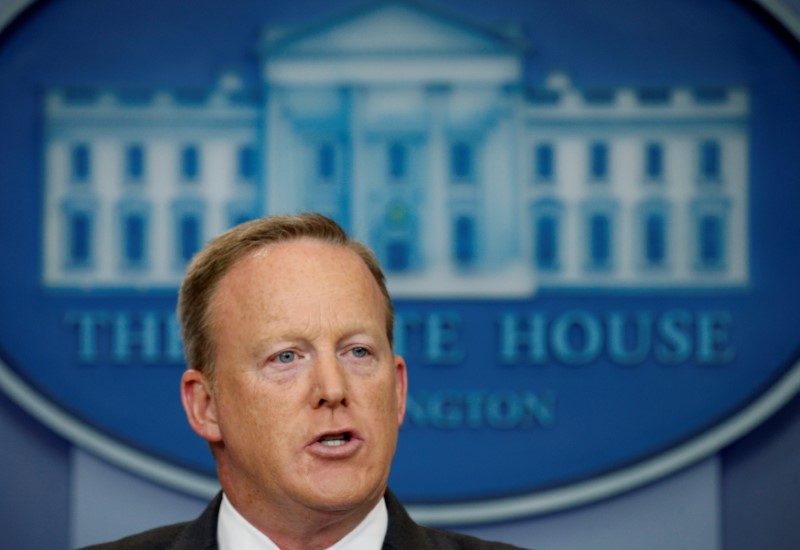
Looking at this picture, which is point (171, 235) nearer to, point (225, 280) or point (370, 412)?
point (225, 280)

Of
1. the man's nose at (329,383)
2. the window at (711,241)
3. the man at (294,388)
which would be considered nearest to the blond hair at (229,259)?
the man at (294,388)

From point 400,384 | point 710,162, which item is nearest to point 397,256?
point 710,162

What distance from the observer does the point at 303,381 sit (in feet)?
4.71

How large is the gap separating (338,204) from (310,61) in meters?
0.35

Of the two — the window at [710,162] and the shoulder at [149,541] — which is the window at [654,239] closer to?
the window at [710,162]

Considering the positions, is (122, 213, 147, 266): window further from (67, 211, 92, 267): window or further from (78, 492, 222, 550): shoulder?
(78, 492, 222, 550): shoulder

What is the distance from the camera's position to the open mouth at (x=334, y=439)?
1.42m

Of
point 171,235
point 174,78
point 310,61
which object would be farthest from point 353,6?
point 171,235

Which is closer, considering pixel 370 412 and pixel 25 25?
pixel 370 412

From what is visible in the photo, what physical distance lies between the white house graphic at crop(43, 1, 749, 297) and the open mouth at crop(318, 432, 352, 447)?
3.84ft

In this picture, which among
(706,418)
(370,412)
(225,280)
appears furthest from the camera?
(706,418)

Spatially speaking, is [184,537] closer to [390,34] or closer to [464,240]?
[464,240]

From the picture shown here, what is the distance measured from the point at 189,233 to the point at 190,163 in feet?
0.57

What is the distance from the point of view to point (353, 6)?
2621 mm
